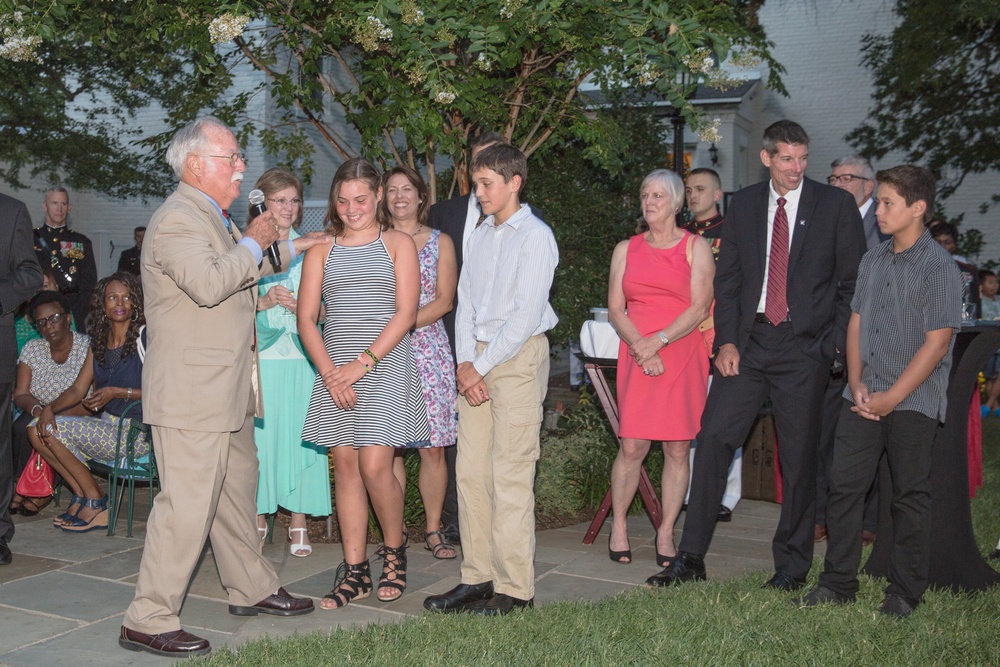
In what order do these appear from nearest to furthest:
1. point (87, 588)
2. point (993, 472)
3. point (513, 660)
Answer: point (513, 660) < point (87, 588) < point (993, 472)

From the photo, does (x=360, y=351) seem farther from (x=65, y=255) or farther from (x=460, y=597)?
(x=65, y=255)

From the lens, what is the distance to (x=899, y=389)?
4.54 m

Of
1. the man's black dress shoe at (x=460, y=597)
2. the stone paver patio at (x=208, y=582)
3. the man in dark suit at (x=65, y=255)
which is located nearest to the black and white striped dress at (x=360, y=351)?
the man's black dress shoe at (x=460, y=597)

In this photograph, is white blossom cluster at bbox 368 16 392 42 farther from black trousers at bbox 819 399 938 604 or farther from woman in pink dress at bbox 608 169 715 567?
black trousers at bbox 819 399 938 604

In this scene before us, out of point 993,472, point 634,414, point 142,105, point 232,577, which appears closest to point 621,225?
point 993,472

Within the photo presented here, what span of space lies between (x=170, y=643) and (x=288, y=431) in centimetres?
193

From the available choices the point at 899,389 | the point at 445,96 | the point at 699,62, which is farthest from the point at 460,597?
the point at 699,62

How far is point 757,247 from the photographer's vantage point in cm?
522

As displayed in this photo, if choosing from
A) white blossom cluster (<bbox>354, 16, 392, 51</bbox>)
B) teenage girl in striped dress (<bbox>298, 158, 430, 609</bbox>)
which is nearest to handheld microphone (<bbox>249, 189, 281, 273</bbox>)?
teenage girl in striped dress (<bbox>298, 158, 430, 609</bbox>)

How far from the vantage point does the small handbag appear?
22.1 feet

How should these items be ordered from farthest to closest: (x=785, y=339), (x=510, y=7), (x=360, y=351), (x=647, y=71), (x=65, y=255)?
(x=65, y=255)
(x=647, y=71)
(x=510, y=7)
(x=785, y=339)
(x=360, y=351)

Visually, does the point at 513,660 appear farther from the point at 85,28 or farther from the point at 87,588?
the point at 85,28

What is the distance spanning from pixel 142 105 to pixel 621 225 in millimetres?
8514

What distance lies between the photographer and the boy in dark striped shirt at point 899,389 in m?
4.55
